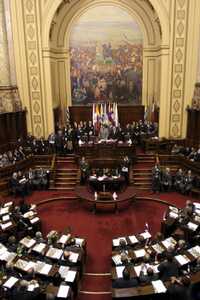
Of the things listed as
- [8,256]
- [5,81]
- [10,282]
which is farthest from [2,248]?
[5,81]

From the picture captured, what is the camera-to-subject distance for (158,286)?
7523mm

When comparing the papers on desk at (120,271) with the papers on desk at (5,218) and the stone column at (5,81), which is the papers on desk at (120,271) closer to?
the papers on desk at (5,218)

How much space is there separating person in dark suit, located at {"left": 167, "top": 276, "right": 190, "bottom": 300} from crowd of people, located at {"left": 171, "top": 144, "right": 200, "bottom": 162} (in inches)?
407

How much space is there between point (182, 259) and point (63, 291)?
3.68 meters

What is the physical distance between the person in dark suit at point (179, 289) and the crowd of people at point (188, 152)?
34.0ft

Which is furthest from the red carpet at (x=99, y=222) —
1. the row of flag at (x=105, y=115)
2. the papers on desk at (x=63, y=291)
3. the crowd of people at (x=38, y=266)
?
the row of flag at (x=105, y=115)

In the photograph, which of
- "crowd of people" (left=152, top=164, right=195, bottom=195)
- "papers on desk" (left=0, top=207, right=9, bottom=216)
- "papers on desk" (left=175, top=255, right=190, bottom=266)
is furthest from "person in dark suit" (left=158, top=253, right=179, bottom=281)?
"crowd of people" (left=152, top=164, right=195, bottom=195)

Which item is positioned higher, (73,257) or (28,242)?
(28,242)

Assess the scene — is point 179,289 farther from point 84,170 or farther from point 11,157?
point 11,157

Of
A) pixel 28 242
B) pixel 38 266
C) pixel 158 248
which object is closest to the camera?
pixel 38 266

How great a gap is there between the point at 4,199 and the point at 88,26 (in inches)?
555

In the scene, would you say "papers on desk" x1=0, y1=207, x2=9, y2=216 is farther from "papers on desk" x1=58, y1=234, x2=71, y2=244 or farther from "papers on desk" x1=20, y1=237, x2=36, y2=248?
"papers on desk" x1=58, y1=234, x2=71, y2=244

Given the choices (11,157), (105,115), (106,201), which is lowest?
(106,201)

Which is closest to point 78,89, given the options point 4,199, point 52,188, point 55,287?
point 52,188
